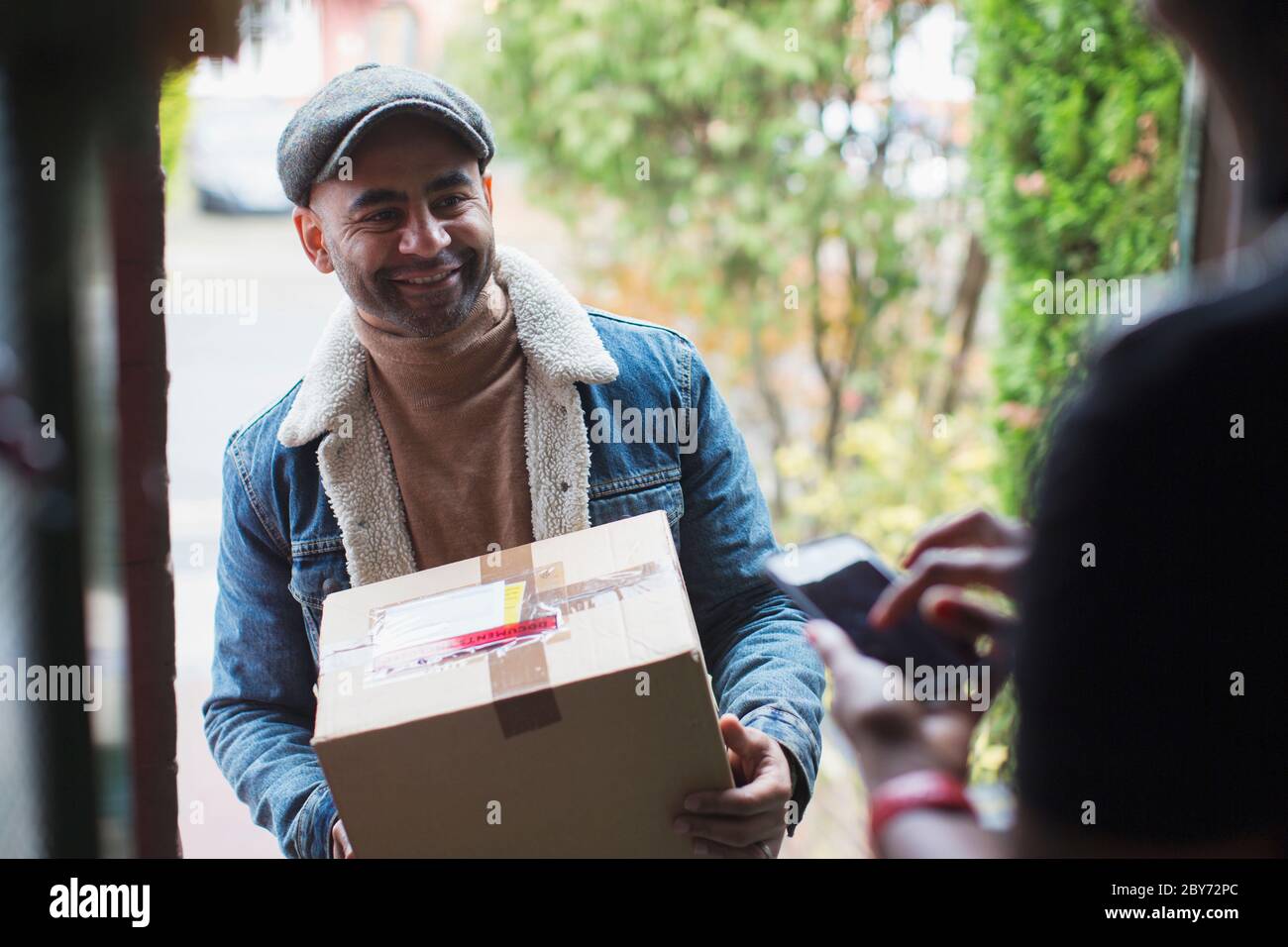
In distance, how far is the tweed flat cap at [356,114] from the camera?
128 centimetres

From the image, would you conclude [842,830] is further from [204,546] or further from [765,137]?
[765,137]

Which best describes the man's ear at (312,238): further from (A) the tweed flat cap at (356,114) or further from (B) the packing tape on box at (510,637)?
(B) the packing tape on box at (510,637)

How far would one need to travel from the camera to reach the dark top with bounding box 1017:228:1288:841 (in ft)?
2.44

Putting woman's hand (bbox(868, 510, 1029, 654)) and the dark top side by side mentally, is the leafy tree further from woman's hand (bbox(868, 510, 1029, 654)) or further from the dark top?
the dark top

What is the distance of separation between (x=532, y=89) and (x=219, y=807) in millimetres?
2276

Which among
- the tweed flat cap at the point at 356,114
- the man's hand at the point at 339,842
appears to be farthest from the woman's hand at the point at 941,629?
the tweed flat cap at the point at 356,114

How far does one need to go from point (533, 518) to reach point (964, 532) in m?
0.56

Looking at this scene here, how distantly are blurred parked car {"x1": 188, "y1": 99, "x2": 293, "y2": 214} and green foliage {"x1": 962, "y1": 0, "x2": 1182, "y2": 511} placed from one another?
165 cm

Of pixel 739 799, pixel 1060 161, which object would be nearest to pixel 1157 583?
pixel 739 799

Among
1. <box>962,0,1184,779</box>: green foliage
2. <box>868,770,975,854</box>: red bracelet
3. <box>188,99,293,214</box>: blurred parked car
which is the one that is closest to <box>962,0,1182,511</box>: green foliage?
<box>962,0,1184,779</box>: green foliage

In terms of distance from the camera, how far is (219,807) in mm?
2137

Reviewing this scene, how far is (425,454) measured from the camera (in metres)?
1.38

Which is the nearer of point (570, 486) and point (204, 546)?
point (570, 486)
